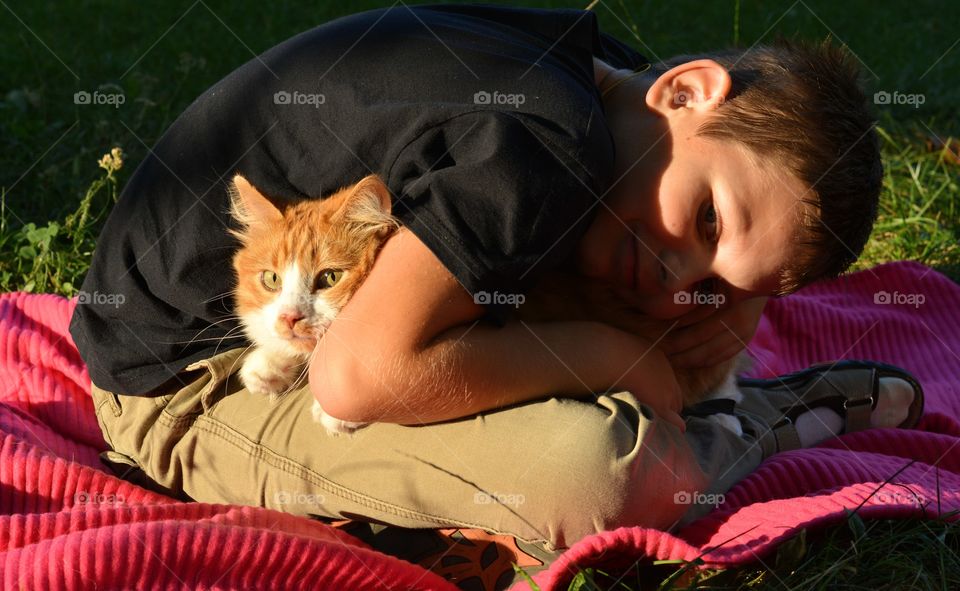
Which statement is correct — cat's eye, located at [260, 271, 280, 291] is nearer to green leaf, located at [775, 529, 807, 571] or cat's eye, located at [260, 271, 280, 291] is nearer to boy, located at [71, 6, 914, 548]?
boy, located at [71, 6, 914, 548]

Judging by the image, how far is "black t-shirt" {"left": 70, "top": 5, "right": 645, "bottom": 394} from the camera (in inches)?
65.6

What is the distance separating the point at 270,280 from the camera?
6.95ft

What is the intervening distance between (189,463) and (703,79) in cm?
141

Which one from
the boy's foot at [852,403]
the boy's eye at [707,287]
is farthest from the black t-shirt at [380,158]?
the boy's foot at [852,403]

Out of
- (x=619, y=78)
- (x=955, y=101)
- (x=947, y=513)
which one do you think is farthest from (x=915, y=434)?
(x=955, y=101)

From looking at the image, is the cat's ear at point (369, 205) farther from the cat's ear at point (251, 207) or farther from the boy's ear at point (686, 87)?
the boy's ear at point (686, 87)

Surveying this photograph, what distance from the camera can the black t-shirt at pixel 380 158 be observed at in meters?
1.67

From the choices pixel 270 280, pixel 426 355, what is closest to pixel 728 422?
pixel 426 355

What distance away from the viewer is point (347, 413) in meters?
1.80

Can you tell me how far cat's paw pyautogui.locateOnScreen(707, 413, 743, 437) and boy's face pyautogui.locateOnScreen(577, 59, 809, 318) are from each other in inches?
14.8

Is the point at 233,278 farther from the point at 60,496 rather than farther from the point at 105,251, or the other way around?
the point at 60,496

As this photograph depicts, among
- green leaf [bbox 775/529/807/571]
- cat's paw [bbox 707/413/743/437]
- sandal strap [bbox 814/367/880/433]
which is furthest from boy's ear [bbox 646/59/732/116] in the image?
sandal strap [bbox 814/367/880/433]

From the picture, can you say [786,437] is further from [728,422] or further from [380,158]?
[380,158]

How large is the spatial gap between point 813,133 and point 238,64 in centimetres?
328
